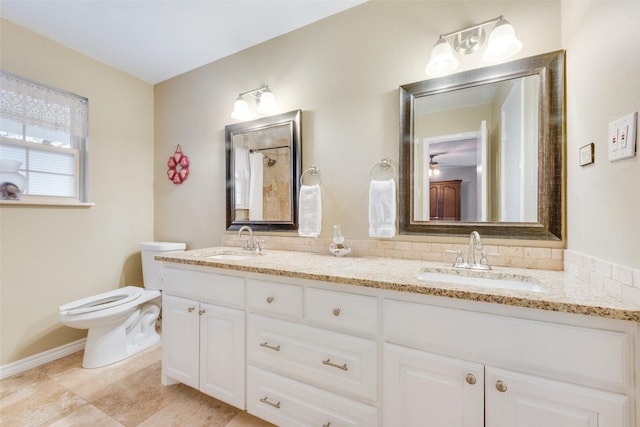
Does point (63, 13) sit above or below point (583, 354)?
above

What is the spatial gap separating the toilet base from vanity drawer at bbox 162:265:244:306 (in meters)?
0.76

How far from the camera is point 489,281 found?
1.22m

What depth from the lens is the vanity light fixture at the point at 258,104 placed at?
1959 millimetres

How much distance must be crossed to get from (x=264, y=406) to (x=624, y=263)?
59.1 inches

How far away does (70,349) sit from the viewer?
83.4 inches

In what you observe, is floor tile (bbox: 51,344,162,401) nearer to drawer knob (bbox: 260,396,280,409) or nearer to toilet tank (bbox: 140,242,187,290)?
toilet tank (bbox: 140,242,187,290)

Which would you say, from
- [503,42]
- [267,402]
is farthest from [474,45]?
[267,402]

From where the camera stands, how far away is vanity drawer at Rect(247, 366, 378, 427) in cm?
109

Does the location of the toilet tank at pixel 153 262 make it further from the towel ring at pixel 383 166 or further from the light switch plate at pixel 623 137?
the light switch plate at pixel 623 137

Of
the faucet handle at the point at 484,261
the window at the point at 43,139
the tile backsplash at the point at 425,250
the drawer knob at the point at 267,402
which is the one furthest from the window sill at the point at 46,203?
the faucet handle at the point at 484,261

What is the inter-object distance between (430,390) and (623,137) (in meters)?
1.02

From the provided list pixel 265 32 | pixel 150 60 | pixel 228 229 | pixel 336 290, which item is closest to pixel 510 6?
pixel 265 32

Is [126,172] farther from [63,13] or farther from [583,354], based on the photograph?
[583,354]

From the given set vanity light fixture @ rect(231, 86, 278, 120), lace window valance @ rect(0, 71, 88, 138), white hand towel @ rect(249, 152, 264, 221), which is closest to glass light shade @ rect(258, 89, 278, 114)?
vanity light fixture @ rect(231, 86, 278, 120)
